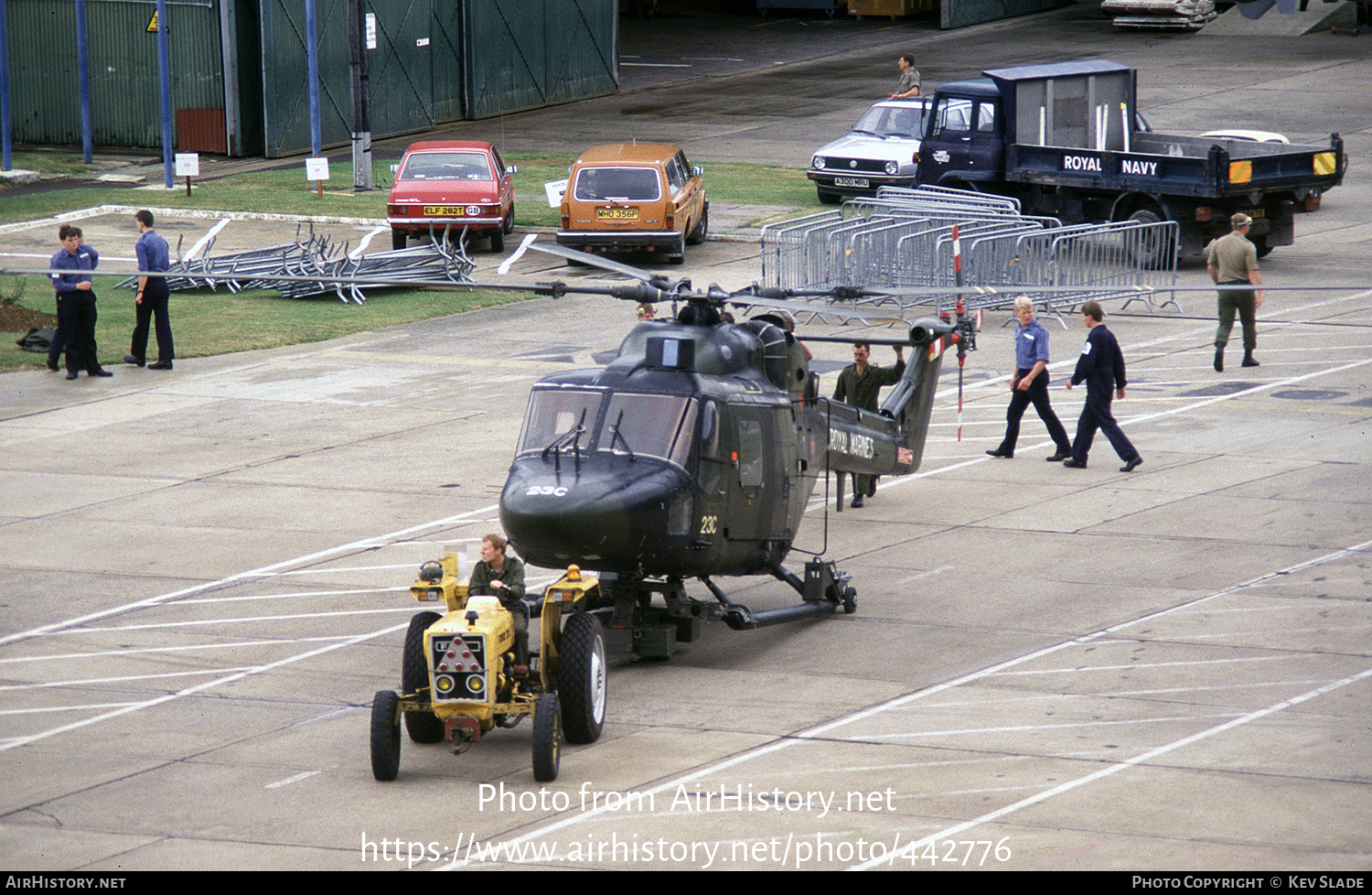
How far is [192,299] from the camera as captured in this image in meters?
27.7

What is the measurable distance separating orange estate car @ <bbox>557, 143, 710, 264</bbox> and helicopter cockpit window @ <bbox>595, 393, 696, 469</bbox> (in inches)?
659

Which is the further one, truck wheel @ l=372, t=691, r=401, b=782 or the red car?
the red car

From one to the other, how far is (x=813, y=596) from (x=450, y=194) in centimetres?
1792

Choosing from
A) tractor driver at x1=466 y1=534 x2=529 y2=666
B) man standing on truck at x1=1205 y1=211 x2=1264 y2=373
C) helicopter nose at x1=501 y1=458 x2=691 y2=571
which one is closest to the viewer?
tractor driver at x1=466 y1=534 x2=529 y2=666

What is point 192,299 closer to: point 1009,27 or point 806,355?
point 806,355

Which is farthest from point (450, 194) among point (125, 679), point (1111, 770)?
point (1111, 770)

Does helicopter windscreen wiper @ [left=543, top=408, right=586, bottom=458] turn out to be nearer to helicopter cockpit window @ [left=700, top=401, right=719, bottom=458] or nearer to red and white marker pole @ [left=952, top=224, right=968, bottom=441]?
helicopter cockpit window @ [left=700, top=401, right=719, bottom=458]

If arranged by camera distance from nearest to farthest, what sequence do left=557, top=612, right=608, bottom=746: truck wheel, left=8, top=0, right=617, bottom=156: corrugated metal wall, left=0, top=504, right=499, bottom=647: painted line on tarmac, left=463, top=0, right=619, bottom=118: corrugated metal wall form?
left=557, top=612, right=608, bottom=746: truck wheel
left=0, top=504, right=499, bottom=647: painted line on tarmac
left=8, top=0, right=617, bottom=156: corrugated metal wall
left=463, top=0, right=619, bottom=118: corrugated metal wall

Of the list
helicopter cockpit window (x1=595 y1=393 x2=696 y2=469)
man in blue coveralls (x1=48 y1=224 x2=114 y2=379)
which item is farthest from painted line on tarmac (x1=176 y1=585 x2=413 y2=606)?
man in blue coveralls (x1=48 y1=224 x2=114 y2=379)

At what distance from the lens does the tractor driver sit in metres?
11.7

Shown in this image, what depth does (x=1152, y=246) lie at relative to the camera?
88.9 ft

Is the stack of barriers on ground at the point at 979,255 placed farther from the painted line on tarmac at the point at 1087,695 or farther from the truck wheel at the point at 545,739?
the truck wheel at the point at 545,739

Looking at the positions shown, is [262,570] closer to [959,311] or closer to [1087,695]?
[1087,695]
